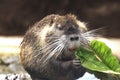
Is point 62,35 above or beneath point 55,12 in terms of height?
beneath

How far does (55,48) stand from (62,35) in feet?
0.17

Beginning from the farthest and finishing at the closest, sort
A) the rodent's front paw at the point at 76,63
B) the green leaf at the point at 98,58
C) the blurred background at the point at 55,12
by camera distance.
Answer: the blurred background at the point at 55,12 → the rodent's front paw at the point at 76,63 → the green leaf at the point at 98,58

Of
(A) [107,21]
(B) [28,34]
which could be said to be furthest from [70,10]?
(B) [28,34]

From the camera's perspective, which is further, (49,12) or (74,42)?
(49,12)

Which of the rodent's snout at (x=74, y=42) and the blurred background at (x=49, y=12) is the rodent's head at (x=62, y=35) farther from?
the blurred background at (x=49, y=12)

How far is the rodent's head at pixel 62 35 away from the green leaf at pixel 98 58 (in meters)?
0.05

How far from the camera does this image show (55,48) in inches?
76.4

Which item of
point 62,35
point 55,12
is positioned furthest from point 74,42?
point 55,12

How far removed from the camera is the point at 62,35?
1.96m

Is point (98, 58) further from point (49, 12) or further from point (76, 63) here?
point (49, 12)

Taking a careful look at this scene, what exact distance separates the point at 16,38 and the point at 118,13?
35.6 inches

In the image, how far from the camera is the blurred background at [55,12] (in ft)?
14.7

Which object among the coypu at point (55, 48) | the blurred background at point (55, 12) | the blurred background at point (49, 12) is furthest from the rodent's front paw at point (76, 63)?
the blurred background at point (49, 12)

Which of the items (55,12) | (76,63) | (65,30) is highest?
(55,12)
